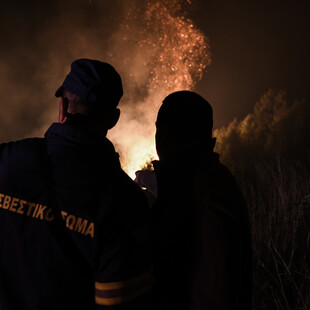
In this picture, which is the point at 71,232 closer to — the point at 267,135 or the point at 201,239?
the point at 201,239

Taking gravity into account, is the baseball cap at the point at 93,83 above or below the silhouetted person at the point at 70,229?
above

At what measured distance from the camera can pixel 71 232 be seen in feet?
3.80

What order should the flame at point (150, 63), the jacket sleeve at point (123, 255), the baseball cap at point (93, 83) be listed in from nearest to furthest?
the jacket sleeve at point (123, 255) → the baseball cap at point (93, 83) → the flame at point (150, 63)

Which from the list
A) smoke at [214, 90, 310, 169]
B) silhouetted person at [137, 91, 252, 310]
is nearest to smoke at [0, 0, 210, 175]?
smoke at [214, 90, 310, 169]

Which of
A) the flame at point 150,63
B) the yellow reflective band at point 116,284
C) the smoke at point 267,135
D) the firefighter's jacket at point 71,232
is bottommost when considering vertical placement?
the yellow reflective band at point 116,284

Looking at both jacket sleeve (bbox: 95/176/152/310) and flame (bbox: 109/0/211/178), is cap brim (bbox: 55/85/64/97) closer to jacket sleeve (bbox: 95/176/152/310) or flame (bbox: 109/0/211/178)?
jacket sleeve (bbox: 95/176/152/310)

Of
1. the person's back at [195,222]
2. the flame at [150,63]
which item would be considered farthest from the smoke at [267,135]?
the person's back at [195,222]

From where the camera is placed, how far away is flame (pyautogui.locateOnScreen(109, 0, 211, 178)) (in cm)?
1758

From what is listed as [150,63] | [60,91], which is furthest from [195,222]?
[150,63]

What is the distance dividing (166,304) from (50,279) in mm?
738

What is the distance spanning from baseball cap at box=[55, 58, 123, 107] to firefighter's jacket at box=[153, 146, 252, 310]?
57 centimetres

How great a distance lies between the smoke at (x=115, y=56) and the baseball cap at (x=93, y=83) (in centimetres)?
1636

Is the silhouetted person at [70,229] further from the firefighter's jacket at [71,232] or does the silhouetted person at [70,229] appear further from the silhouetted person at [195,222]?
the silhouetted person at [195,222]

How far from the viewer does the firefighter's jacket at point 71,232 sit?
114 cm
